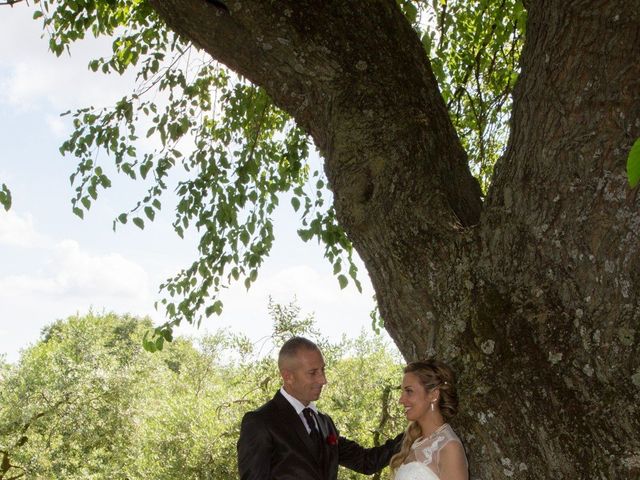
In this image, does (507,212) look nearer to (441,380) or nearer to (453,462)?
(441,380)

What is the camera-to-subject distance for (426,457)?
3684 millimetres

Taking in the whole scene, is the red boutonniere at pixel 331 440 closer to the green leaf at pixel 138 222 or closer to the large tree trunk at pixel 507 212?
the large tree trunk at pixel 507 212

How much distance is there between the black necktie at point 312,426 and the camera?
429cm

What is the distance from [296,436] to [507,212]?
180 centimetres

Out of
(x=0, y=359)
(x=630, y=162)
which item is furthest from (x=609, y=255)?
(x=0, y=359)

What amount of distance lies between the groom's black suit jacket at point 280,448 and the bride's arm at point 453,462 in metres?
0.97

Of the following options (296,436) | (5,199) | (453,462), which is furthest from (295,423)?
(5,199)

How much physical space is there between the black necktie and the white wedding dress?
51 centimetres

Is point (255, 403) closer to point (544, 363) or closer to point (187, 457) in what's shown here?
point (187, 457)

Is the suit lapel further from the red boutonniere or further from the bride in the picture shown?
the bride

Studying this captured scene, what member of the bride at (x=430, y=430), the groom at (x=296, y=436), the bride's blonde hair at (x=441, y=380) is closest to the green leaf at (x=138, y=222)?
the groom at (x=296, y=436)

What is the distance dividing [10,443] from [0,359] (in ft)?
30.3

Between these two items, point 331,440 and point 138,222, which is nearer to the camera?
point 331,440

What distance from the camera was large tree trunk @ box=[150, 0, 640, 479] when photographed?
2.82 m
